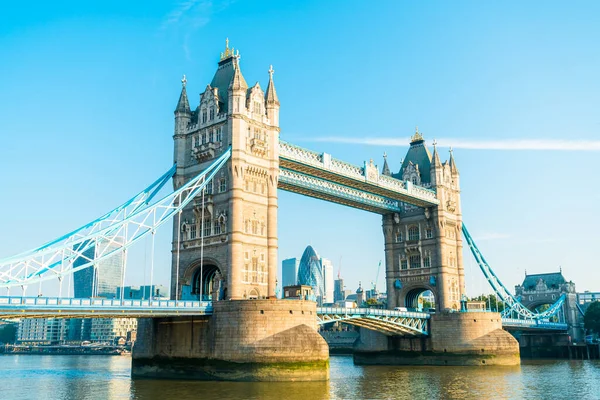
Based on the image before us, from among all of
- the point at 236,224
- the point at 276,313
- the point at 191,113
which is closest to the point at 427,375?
the point at 276,313

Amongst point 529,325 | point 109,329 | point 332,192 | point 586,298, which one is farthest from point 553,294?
point 109,329

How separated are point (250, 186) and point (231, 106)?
6990 millimetres

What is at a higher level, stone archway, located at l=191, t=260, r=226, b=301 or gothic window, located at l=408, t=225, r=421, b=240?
gothic window, located at l=408, t=225, r=421, b=240

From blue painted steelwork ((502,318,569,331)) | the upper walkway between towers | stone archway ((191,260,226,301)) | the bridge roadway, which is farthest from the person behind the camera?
blue painted steelwork ((502,318,569,331))

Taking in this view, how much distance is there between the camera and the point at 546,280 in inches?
4840

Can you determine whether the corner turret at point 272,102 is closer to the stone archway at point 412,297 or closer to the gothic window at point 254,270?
the gothic window at point 254,270

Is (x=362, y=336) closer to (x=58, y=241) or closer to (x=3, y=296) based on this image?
(x=58, y=241)

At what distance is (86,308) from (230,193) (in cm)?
1673

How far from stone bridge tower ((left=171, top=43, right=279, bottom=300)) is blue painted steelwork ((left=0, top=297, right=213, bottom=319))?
5.80 metres

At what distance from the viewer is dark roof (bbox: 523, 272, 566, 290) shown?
4739 inches

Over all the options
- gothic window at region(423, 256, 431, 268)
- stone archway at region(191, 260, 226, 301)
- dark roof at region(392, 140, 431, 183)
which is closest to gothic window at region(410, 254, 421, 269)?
gothic window at region(423, 256, 431, 268)

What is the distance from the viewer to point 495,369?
213 feet

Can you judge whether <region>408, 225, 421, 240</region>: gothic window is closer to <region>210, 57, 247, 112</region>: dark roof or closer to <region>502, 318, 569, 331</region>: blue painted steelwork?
<region>502, 318, 569, 331</region>: blue painted steelwork

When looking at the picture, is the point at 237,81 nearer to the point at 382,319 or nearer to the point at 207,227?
the point at 207,227
